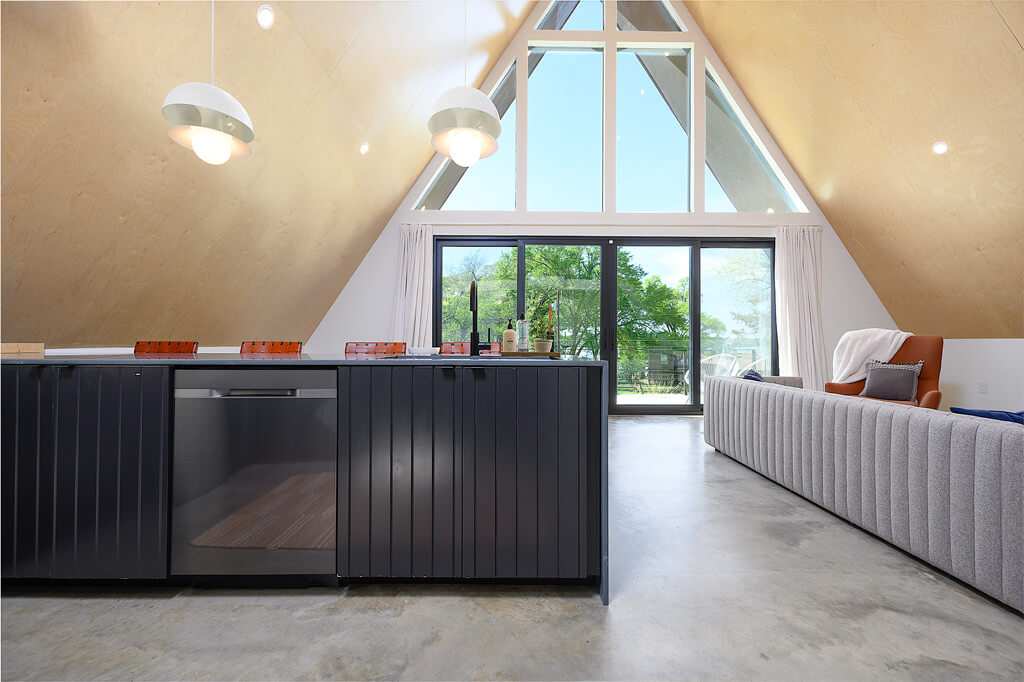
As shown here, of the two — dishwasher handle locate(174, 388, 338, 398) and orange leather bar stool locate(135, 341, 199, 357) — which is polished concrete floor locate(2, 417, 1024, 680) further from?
orange leather bar stool locate(135, 341, 199, 357)

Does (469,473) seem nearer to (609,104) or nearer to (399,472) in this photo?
(399,472)

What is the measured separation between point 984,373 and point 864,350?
4.70 ft

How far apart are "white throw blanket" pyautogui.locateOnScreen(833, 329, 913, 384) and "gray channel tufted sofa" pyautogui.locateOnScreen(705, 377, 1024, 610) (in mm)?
1832

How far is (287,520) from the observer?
159cm

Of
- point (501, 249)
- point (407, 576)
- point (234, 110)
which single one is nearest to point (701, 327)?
point (501, 249)

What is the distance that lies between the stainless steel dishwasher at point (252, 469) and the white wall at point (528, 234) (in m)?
3.69

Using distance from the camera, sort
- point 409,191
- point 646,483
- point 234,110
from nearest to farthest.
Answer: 1. point 234,110
2. point 646,483
3. point 409,191

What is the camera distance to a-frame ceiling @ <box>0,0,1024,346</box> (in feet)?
6.00

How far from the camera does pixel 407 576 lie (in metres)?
1.60

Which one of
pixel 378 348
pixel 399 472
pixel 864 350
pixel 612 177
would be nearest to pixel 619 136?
pixel 612 177

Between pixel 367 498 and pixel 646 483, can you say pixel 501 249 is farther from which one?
pixel 367 498

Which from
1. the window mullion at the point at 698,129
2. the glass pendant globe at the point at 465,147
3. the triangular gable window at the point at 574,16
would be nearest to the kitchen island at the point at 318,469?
the glass pendant globe at the point at 465,147

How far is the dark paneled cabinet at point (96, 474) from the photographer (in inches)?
62.4

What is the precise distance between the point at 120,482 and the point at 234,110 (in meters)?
1.38
